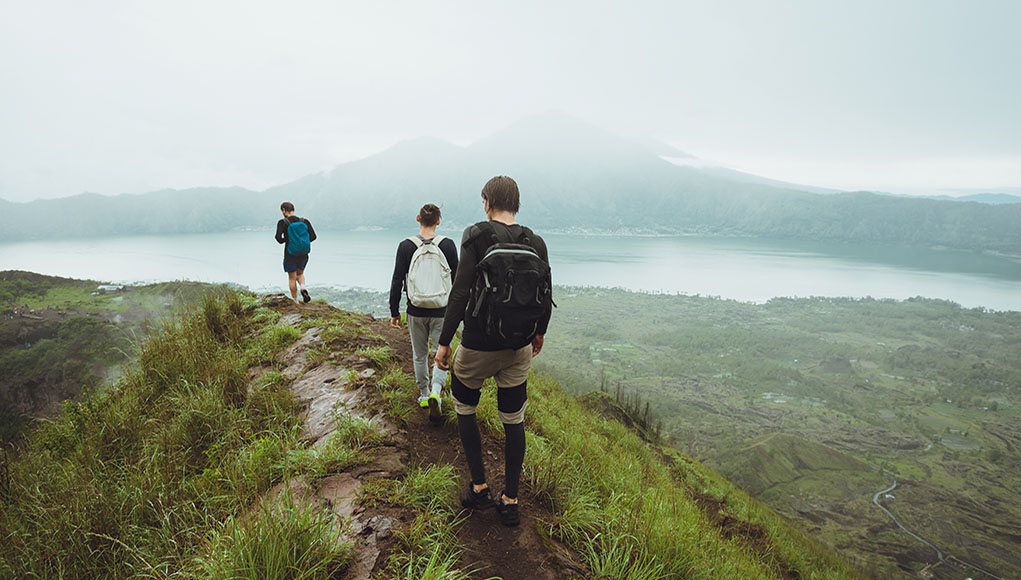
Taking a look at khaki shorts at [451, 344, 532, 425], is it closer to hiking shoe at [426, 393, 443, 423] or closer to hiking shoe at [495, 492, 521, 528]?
hiking shoe at [495, 492, 521, 528]

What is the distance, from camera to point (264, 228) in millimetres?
178375

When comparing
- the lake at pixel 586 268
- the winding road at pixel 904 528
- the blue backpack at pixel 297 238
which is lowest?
the winding road at pixel 904 528

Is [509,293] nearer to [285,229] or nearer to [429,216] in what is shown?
[429,216]

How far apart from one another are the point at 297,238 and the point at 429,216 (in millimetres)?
4425

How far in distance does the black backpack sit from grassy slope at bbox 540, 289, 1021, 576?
20829 mm

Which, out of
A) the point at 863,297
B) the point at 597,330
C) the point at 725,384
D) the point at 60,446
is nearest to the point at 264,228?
the point at 597,330

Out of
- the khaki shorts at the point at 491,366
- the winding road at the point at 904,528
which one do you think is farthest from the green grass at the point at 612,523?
the winding road at the point at 904,528

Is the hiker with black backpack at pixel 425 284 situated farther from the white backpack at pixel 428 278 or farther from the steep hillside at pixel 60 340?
the steep hillside at pixel 60 340

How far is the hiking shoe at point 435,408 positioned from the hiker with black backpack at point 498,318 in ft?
3.79

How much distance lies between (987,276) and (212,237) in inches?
13238

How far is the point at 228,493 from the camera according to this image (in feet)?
8.81

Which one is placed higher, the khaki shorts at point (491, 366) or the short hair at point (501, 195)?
the short hair at point (501, 195)

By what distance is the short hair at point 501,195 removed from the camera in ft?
7.94

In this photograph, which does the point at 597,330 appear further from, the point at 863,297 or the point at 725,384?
the point at 863,297
